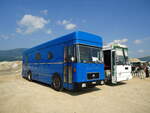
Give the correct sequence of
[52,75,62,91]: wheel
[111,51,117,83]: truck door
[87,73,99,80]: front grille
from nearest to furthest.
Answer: [87,73,99,80]: front grille
[52,75,62,91]: wheel
[111,51,117,83]: truck door

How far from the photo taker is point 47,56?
8.52m

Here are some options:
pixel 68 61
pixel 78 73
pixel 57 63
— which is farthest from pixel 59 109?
pixel 57 63

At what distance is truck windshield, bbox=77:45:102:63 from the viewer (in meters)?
6.10

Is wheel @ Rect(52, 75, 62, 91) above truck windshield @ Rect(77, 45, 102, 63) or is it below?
below

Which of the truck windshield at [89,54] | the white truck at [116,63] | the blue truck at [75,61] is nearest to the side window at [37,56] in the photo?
the blue truck at [75,61]

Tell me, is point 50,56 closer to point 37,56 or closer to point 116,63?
point 37,56

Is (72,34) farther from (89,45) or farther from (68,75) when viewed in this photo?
(68,75)

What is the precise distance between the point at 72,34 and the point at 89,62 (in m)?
1.79

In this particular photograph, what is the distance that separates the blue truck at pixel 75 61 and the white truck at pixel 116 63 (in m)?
2.00

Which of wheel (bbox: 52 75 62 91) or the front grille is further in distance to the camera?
wheel (bbox: 52 75 62 91)

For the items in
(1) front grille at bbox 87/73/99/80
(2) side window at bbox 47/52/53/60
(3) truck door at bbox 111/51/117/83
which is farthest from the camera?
(3) truck door at bbox 111/51/117/83

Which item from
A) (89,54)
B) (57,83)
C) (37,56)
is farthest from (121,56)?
(37,56)

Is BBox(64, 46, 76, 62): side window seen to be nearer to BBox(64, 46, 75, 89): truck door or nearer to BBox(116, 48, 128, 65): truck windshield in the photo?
BBox(64, 46, 75, 89): truck door

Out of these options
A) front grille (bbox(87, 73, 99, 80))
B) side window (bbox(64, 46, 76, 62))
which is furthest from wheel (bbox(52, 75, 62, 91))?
front grille (bbox(87, 73, 99, 80))
